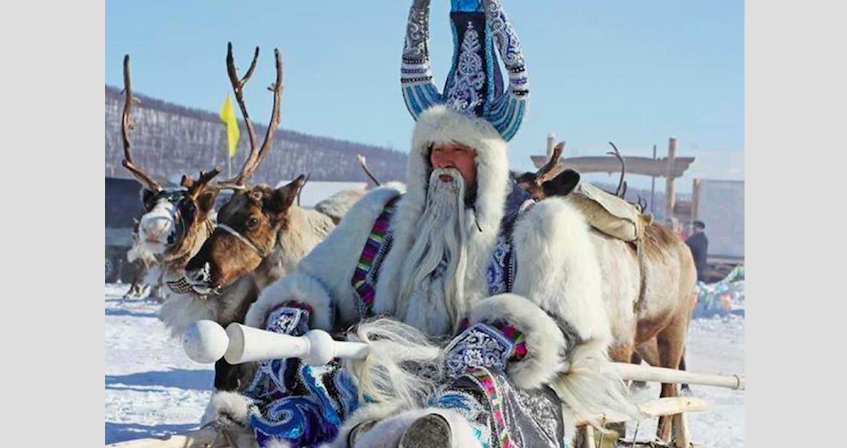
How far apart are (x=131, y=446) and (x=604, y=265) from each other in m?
2.95

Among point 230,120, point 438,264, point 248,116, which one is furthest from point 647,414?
point 230,120

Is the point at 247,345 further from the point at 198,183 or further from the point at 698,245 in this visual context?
the point at 698,245

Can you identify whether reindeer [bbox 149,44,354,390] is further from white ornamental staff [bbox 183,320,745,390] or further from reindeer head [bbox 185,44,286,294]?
white ornamental staff [bbox 183,320,745,390]

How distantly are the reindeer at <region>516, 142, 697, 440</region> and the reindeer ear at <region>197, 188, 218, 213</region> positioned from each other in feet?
5.14

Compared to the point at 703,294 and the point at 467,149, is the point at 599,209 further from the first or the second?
the point at 703,294

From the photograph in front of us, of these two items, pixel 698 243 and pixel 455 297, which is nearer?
pixel 455 297

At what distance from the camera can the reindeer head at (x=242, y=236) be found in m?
4.57

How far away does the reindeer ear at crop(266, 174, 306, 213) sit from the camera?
4738 mm

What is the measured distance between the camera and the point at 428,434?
231 centimetres

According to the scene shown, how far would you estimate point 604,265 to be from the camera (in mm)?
4887

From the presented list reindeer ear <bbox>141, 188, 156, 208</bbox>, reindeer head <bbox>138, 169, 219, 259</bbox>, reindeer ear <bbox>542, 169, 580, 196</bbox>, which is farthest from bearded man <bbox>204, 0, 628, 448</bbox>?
reindeer ear <bbox>141, 188, 156, 208</bbox>

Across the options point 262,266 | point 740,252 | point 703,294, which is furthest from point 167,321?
point 740,252

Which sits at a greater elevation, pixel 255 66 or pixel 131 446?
pixel 255 66

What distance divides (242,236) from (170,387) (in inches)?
128
